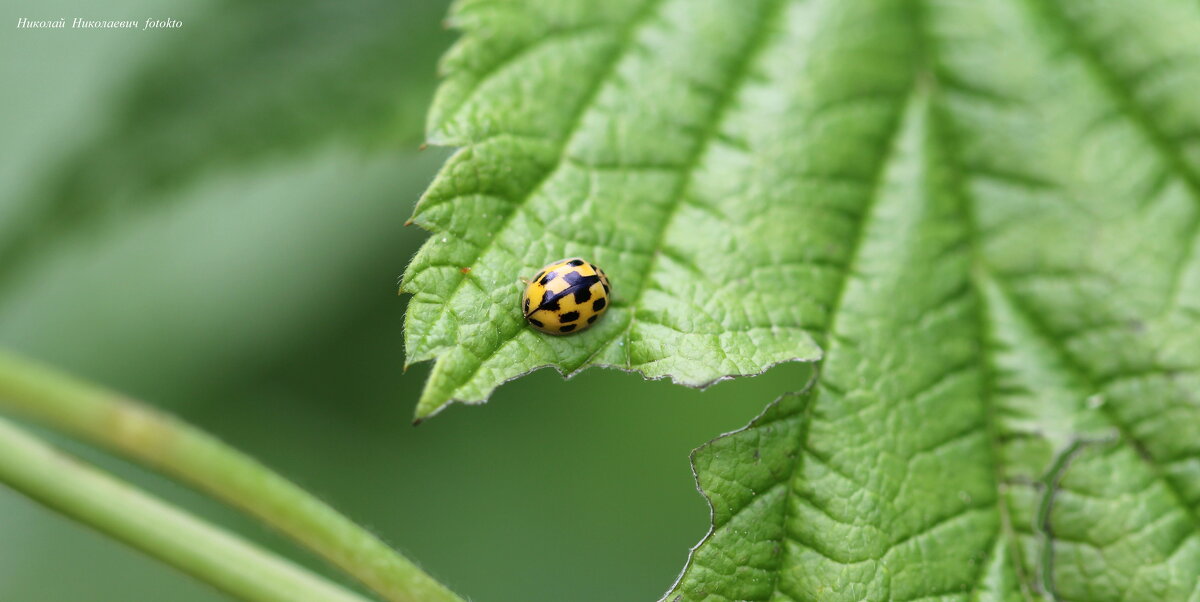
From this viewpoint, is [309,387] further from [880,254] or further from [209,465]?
[880,254]

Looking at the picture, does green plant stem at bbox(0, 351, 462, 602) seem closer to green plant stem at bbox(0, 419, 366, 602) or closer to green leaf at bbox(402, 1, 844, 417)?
green plant stem at bbox(0, 419, 366, 602)

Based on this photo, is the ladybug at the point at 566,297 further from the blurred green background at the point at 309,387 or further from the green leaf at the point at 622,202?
the blurred green background at the point at 309,387

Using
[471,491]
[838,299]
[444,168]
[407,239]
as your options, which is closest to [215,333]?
[407,239]

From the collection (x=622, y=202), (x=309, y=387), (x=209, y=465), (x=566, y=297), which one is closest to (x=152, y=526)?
(x=209, y=465)

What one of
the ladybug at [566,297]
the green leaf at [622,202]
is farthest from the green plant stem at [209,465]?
the ladybug at [566,297]

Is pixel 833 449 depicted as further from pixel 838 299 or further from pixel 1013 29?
pixel 1013 29
